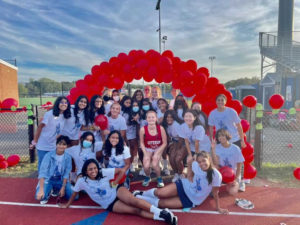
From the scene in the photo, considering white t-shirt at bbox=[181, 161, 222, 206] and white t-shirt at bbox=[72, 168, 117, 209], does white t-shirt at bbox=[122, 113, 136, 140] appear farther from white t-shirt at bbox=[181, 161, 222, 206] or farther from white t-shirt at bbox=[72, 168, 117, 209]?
white t-shirt at bbox=[181, 161, 222, 206]

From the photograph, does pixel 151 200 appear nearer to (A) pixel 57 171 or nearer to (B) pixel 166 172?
(B) pixel 166 172

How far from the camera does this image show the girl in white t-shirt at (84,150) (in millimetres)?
4117

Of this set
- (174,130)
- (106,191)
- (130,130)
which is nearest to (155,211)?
(106,191)

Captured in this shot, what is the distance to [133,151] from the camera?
17.8ft

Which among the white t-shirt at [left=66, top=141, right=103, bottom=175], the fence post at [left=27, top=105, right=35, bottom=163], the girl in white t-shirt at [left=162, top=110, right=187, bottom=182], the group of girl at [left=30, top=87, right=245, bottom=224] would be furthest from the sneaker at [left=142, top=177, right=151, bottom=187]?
the fence post at [left=27, top=105, right=35, bottom=163]

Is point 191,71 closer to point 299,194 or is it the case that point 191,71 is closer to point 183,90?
point 183,90

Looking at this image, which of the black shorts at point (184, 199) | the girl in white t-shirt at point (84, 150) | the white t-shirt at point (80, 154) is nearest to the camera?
the black shorts at point (184, 199)

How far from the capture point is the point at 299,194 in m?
4.25

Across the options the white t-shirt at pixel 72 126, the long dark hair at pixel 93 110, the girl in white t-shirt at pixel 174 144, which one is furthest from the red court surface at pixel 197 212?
the long dark hair at pixel 93 110

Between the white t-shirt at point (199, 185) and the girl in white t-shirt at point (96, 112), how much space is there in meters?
2.21

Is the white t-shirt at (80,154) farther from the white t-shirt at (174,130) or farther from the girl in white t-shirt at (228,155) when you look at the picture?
the girl in white t-shirt at (228,155)

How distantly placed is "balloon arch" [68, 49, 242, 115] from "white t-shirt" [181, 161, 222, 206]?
90.1 inches

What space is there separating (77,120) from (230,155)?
125 inches

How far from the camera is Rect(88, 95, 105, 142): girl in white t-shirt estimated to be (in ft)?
15.5
